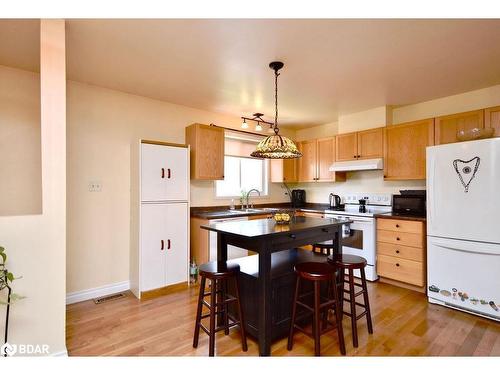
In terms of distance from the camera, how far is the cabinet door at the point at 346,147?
4.13 metres

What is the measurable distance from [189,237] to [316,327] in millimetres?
2049

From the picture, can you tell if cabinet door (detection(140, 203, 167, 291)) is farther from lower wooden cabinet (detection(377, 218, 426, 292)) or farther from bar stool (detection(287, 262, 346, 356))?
lower wooden cabinet (detection(377, 218, 426, 292))

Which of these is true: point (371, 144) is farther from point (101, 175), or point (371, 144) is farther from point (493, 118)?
point (101, 175)

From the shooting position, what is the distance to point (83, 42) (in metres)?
2.15

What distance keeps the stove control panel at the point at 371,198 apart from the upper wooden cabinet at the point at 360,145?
2.09ft

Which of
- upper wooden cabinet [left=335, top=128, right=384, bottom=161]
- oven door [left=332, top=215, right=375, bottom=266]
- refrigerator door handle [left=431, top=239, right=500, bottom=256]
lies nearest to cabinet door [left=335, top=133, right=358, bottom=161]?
upper wooden cabinet [left=335, top=128, right=384, bottom=161]

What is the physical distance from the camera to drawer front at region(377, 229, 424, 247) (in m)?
3.13

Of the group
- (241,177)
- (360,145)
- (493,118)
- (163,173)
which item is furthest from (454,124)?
(163,173)

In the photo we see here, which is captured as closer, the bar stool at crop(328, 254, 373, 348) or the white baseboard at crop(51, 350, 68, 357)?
the white baseboard at crop(51, 350, 68, 357)

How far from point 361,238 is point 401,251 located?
0.51 m

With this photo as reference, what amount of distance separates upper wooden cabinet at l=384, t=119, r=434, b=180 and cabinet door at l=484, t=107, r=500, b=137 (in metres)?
0.51

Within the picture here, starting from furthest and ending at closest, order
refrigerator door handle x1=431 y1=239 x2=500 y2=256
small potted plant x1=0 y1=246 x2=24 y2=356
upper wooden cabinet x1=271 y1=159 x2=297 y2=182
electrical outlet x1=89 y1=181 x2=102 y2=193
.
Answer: upper wooden cabinet x1=271 y1=159 x2=297 y2=182 → electrical outlet x1=89 y1=181 x2=102 y2=193 → refrigerator door handle x1=431 y1=239 x2=500 y2=256 → small potted plant x1=0 y1=246 x2=24 y2=356
